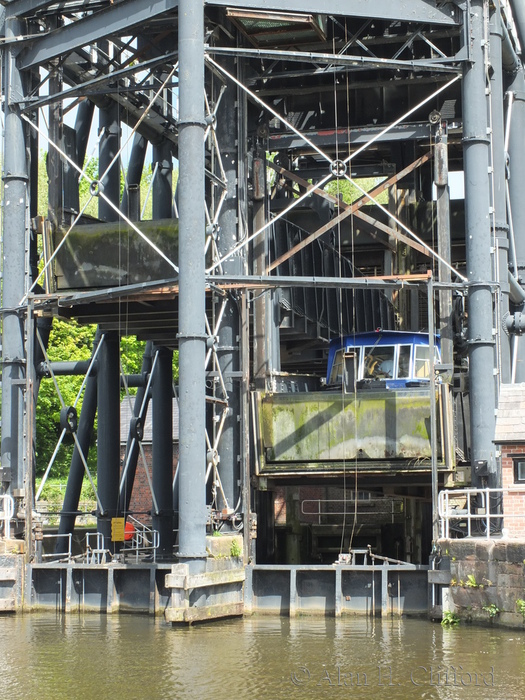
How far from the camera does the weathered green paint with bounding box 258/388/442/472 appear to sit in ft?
93.2

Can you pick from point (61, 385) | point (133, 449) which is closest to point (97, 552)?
point (133, 449)

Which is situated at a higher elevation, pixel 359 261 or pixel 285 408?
pixel 359 261

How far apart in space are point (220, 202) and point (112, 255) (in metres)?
3.03

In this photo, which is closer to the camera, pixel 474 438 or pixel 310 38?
pixel 474 438

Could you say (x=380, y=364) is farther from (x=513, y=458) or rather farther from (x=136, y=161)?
(x=136, y=161)

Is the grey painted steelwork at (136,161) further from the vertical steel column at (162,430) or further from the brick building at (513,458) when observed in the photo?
the brick building at (513,458)

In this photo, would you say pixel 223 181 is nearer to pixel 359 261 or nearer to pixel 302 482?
pixel 302 482

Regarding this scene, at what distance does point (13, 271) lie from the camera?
30.1 meters

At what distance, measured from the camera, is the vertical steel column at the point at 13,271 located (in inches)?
1166

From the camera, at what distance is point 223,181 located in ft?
96.7

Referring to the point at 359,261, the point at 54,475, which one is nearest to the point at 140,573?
the point at 359,261

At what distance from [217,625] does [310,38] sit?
1468cm

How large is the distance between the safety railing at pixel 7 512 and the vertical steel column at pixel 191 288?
186 inches

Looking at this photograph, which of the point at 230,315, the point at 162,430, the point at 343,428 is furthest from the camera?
the point at 162,430
